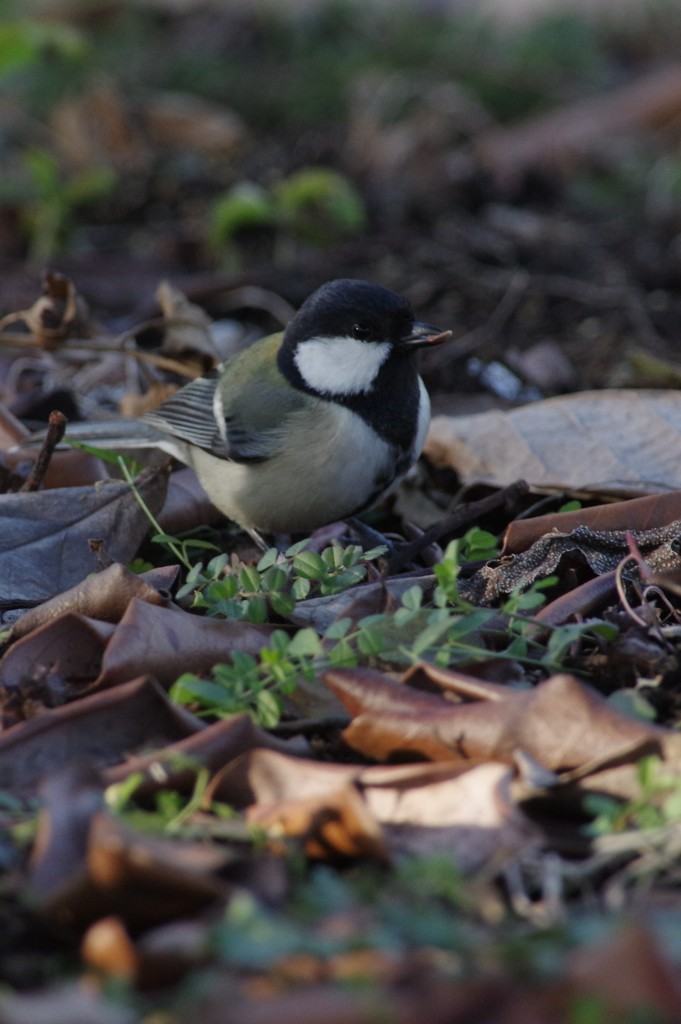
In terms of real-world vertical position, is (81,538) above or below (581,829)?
below

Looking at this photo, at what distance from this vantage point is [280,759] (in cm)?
221

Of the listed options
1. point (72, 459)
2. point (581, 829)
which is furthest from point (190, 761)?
point (72, 459)

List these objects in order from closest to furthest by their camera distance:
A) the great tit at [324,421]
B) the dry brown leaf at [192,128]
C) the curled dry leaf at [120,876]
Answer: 1. the curled dry leaf at [120,876]
2. the great tit at [324,421]
3. the dry brown leaf at [192,128]

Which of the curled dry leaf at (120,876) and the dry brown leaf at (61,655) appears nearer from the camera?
the curled dry leaf at (120,876)

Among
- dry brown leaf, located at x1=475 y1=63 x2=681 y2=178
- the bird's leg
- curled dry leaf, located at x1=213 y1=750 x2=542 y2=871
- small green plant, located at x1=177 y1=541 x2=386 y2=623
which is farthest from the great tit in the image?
dry brown leaf, located at x1=475 y1=63 x2=681 y2=178

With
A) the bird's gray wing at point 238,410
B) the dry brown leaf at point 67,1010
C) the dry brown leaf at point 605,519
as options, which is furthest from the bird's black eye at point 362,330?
the dry brown leaf at point 67,1010

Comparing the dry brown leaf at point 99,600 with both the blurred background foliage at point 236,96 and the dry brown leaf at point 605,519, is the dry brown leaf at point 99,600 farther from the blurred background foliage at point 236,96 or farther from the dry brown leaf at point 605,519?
the blurred background foliage at point 236,96

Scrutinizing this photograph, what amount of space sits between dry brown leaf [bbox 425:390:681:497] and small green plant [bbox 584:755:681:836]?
5.35 ft

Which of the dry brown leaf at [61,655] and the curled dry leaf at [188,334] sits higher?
the dry brown leaf at [61,655]

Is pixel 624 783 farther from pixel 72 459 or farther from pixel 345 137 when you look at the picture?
pixel 345 137

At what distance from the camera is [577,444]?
3857mm

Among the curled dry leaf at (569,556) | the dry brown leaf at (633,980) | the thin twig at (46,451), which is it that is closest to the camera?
the dry brown leaf at (633,980)

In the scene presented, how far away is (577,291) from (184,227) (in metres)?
2.32

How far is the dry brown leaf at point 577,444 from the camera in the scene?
3688 mm
